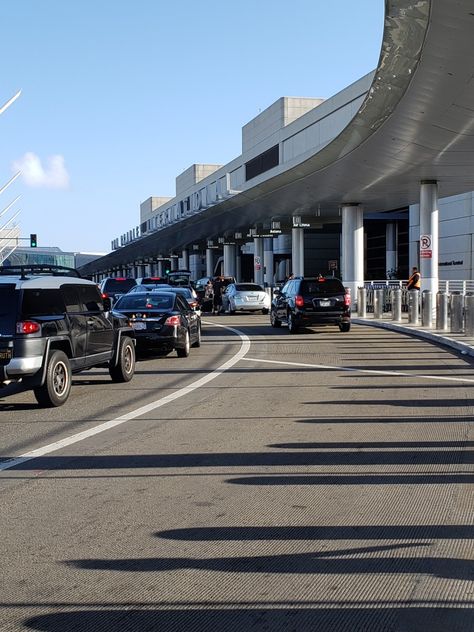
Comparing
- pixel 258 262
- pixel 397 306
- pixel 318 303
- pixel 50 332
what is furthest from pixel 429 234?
pixel 258 262

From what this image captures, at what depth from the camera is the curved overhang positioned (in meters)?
14.1

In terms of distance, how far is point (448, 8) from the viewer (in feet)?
42.0

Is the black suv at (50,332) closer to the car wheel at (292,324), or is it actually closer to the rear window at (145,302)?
the rear window at (145,302)

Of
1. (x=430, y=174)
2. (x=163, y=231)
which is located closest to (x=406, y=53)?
(x=430, y=174)

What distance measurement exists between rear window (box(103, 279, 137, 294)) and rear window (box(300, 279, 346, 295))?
11967 millimetres

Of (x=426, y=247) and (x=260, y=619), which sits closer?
(x=260, y=619)

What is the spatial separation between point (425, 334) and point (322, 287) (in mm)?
3623

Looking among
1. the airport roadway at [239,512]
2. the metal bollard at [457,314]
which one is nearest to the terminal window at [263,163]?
the metal bollard at [457,314]

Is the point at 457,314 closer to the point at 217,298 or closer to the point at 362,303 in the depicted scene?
→ the point at 362,303

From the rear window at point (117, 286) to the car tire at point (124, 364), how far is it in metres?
20.9

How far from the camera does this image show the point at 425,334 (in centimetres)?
2352

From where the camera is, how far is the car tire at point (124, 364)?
1389 cm

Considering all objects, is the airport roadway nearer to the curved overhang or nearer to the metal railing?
the curved overhang

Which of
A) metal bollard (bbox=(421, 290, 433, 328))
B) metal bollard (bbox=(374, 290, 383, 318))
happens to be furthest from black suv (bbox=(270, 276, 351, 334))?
metal bollard (bbox=(374, 290, 383, 318))
